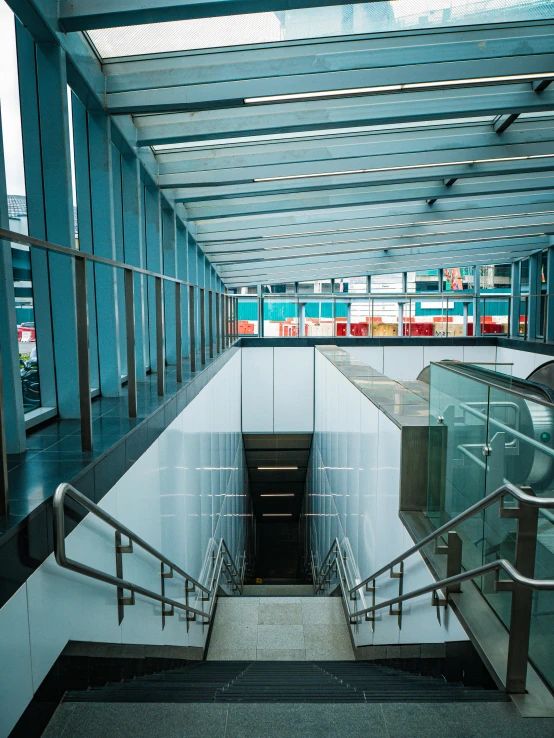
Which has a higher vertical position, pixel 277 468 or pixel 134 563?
pixel 134 563

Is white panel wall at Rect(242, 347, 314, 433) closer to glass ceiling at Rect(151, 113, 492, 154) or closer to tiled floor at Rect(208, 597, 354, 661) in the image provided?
glass ceiling at Rect(151, 113, 492, 154)

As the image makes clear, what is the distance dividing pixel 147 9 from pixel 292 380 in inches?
459

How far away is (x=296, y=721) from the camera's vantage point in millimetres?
2598

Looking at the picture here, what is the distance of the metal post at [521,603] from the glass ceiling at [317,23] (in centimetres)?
551

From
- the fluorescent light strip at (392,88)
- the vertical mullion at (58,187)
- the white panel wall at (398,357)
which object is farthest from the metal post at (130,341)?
the white panel wall at (398,357)

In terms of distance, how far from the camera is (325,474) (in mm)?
12688

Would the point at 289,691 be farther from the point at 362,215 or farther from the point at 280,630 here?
the point at 362,215

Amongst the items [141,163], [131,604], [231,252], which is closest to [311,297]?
[231,252]

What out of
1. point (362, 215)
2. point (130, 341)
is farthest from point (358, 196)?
point (130, 341)

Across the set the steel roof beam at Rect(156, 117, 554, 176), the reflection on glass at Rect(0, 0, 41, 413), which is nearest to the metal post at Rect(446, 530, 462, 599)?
the reflection on glass at Rect(0, 0, 41, 413)

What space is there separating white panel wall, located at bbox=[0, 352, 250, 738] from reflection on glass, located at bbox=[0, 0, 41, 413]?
3.74 ft

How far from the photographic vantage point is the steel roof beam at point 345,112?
7.50m

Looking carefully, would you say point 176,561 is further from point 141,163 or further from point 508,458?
point 141,163

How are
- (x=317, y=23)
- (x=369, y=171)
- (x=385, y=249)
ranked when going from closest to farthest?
(x=317, y=23) → (x=369, y=171) → (x=385, y=249)
